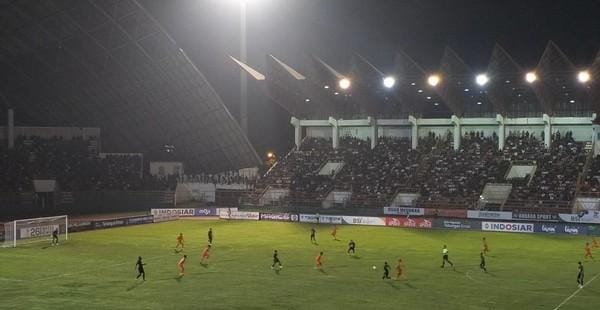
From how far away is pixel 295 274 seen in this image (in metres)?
39.9

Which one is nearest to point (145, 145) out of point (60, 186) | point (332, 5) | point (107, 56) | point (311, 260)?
point (60, 186)

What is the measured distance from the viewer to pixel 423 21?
7169 centimetres

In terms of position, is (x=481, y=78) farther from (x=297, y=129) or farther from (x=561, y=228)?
(x=297, y=129)

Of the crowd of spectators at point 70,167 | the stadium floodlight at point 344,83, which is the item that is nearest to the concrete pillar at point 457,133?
the stadium floodlight at point 344,83

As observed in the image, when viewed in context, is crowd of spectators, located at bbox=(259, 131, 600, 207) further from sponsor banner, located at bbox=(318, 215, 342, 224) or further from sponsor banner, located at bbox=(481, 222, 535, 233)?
sponsor banner, located at bbox=(481, 222, 535, 233)

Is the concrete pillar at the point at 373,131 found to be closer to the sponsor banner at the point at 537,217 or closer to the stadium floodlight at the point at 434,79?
the stadium floodlight at the point at 434,79

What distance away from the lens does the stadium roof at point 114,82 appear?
219 ft

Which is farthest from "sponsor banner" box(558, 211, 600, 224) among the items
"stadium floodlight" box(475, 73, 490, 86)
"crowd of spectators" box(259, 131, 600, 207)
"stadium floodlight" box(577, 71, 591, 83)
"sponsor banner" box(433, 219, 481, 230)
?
"stadium floodlight" box(475, 73, 490, 86)

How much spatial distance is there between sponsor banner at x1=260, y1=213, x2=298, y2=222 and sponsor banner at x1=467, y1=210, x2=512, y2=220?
18376 millimetres

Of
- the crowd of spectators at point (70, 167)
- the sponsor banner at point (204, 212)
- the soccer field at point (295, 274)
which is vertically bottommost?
the soccer field at point (295, 274)

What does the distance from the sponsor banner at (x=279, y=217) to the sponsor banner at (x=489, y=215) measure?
18376 mm

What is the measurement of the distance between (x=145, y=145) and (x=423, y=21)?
42250 millimetres

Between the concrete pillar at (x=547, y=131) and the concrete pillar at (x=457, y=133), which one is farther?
the concrete pillar at (x=457, y=133)

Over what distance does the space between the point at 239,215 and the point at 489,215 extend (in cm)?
2690
